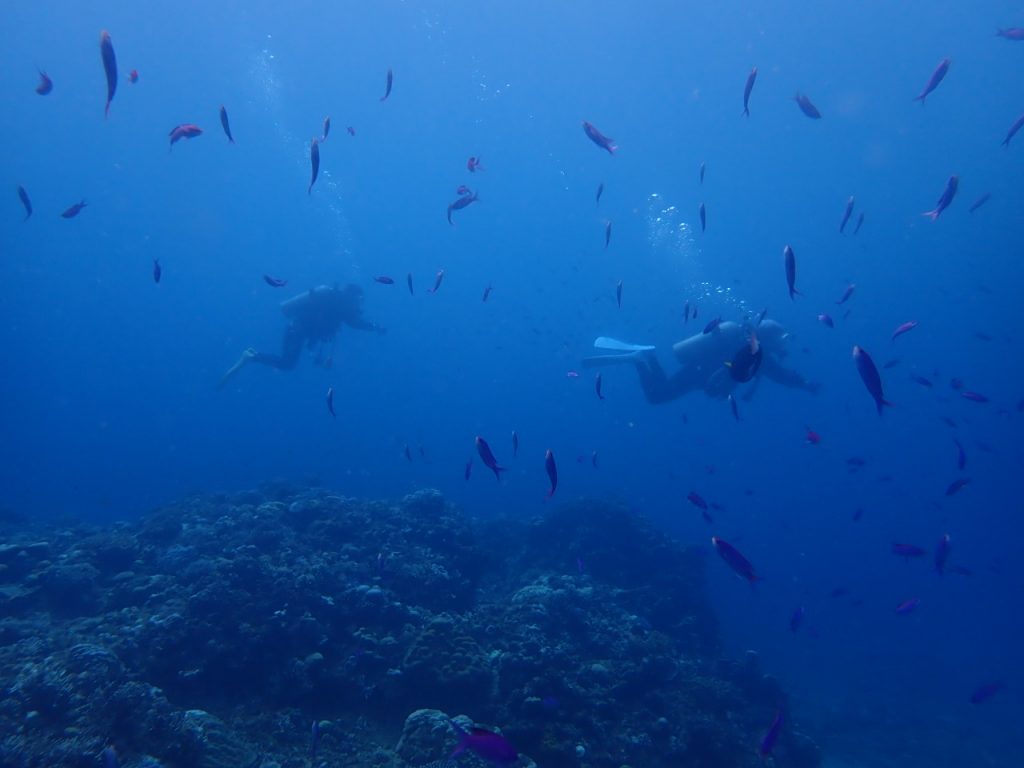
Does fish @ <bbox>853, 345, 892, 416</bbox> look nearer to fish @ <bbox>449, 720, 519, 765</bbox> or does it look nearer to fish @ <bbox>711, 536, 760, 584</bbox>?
fish @ <bbox>711, 536, 760, 584</bbox>

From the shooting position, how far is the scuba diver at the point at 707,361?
12.8 metres

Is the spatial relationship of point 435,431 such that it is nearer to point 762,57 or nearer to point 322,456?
point 322,456

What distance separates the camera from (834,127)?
6412cm

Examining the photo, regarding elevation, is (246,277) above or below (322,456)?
below

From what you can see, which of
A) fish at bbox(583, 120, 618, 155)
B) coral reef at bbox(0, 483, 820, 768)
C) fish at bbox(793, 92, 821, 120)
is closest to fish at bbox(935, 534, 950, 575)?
coral reef at bbox(0, 483, 820, 768)

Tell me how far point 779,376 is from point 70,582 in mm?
14702

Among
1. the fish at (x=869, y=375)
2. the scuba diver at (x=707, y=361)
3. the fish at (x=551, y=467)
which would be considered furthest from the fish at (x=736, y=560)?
the scuba diver at (x=707, y=361)

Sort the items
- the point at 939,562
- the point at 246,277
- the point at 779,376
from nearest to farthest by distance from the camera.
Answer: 1. the point at 939,562
2. the point at 779,376
3. the point at 246,277

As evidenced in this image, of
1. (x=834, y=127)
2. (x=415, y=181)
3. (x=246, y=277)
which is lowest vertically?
(x=246, y=277)

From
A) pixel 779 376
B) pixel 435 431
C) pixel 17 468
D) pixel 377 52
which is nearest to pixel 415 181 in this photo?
pixel 377 52

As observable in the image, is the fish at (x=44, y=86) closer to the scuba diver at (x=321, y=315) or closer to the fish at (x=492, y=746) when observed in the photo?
the scuba diver at (x=321, y=315)

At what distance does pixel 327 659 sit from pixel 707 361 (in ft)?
38.2

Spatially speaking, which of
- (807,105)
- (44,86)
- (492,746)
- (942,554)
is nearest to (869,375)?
(492,746)

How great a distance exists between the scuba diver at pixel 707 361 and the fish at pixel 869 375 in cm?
585
